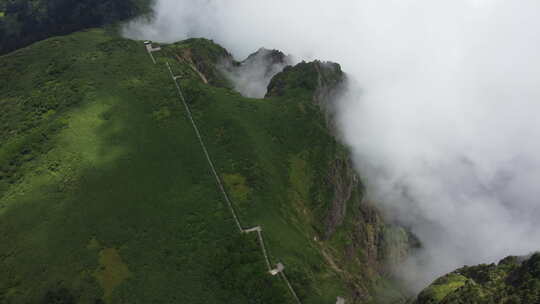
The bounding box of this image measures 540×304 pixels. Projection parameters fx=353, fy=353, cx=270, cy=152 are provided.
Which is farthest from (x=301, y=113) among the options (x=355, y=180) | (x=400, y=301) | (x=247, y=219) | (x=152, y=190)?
(x=400, y=301)

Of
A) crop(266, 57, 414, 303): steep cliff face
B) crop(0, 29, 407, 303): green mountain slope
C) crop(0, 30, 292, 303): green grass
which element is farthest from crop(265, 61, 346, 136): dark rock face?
crop(0, 30, 292, 303): green grass

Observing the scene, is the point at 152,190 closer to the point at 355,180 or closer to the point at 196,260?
the point at 196,260

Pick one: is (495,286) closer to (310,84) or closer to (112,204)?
(310,84)

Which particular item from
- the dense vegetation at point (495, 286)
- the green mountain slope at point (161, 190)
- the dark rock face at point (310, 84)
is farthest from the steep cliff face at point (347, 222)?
the dense vegetation at point (495, 286)

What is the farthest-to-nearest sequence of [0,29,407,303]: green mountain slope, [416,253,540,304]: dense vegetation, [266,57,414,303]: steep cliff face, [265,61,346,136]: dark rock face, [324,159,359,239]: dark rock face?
[265,61,346,136]: dark rock face
[324,159,359,239]: dark rock face
[266,57,414,303]: steep cliff face
[416,253,540,304]: dense vegetation
[0,29,407,303]: green mountain slope

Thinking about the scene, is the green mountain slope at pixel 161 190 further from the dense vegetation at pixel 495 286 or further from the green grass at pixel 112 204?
the dense vegetation at pixel 495 286

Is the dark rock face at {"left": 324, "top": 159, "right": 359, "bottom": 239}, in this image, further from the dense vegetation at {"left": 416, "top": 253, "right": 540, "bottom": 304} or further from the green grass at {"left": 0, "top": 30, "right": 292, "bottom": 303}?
the green grass at {"left": 0, "top": 30, "right": 292, "bottom": 303}
